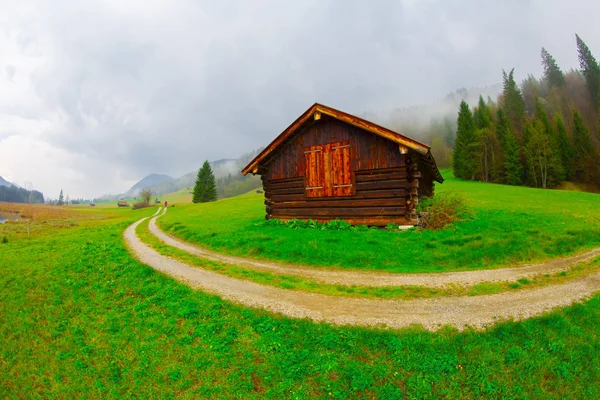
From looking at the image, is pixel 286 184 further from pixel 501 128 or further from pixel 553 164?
pixel 501 128

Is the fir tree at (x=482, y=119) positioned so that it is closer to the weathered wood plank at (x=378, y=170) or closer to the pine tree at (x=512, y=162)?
the pine tree at (x=512, y=162)

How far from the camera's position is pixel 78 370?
17.9 ft

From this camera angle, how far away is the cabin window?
54.3 feet

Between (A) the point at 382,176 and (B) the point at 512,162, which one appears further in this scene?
(B) the point at 512,162

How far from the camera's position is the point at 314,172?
17516 millimetres

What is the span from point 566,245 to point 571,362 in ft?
30.2

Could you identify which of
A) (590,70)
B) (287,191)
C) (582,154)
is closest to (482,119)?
(582,154)

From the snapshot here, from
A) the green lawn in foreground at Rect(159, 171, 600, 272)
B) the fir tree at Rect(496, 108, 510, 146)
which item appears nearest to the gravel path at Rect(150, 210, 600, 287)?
the green lawn in foreground at Rect(159, 171, 600, 272)

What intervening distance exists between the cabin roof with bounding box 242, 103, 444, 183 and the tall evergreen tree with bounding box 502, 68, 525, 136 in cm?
7783

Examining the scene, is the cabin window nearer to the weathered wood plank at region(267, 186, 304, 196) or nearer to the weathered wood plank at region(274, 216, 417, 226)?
the weathered wood plank at region(267, 186, 304, 196)

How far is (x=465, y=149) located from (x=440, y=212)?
59569mm

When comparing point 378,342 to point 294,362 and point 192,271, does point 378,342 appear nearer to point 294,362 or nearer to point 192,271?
point 294,362

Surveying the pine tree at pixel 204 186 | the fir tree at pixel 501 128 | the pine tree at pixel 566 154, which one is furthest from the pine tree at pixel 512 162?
the pine tree at pixel 204 186

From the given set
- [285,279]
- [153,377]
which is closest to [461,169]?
[285,279]
